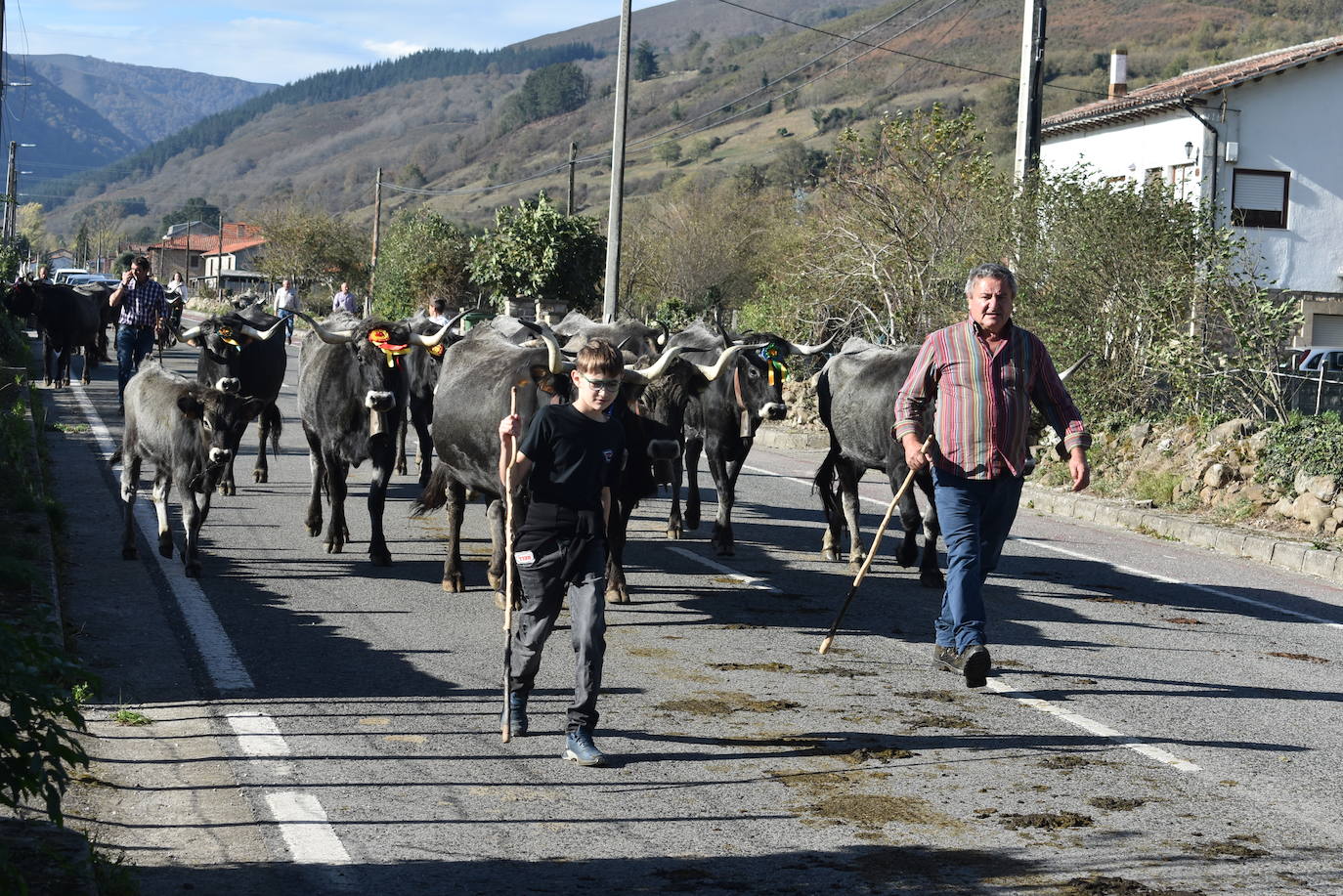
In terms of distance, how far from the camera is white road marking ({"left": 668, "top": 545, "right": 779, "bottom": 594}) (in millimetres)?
10875

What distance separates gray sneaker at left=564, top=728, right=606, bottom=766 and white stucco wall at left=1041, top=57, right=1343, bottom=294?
31.5 m

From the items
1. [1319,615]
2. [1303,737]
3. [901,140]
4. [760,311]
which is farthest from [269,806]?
[760,311]

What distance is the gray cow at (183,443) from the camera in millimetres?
10391

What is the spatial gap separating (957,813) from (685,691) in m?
2.16

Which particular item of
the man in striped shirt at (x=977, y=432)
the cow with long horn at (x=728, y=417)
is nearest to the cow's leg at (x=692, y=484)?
the cow with long horn at (x=728, y=417)

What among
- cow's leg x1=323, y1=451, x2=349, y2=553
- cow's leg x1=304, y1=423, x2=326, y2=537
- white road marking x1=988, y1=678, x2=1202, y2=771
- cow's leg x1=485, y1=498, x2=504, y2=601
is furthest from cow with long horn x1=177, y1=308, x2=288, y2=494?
white road marking x1=988, y1=678, x2=1202, y2=771

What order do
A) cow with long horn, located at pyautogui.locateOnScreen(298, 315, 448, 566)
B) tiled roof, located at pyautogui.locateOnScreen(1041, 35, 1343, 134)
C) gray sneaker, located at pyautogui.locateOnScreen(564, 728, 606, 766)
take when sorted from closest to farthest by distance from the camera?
gray sneaker, located at pyautogui.locateOnScreen(564, 728, 606, 766) → cow with long horn, located at pyautogui.locateOnScreen(298, 315, 448, 566) → tiled roof, located at pyautogui.locateOnScreen(1041, 35, 1343, 134)

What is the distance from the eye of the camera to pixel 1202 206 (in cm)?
1902

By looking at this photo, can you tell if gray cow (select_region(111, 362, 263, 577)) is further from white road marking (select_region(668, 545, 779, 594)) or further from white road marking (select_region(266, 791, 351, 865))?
white road marking (select_region(266, 791, 351, 865))

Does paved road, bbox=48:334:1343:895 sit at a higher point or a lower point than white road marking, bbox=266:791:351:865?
higher

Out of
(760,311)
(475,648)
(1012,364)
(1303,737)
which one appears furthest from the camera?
(760,311)

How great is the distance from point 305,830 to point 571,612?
161 cm

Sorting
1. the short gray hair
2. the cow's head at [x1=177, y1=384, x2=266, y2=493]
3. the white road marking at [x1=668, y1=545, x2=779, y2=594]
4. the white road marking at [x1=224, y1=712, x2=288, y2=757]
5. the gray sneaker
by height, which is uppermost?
the short gray hair

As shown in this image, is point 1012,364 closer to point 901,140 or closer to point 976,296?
point 976,296
